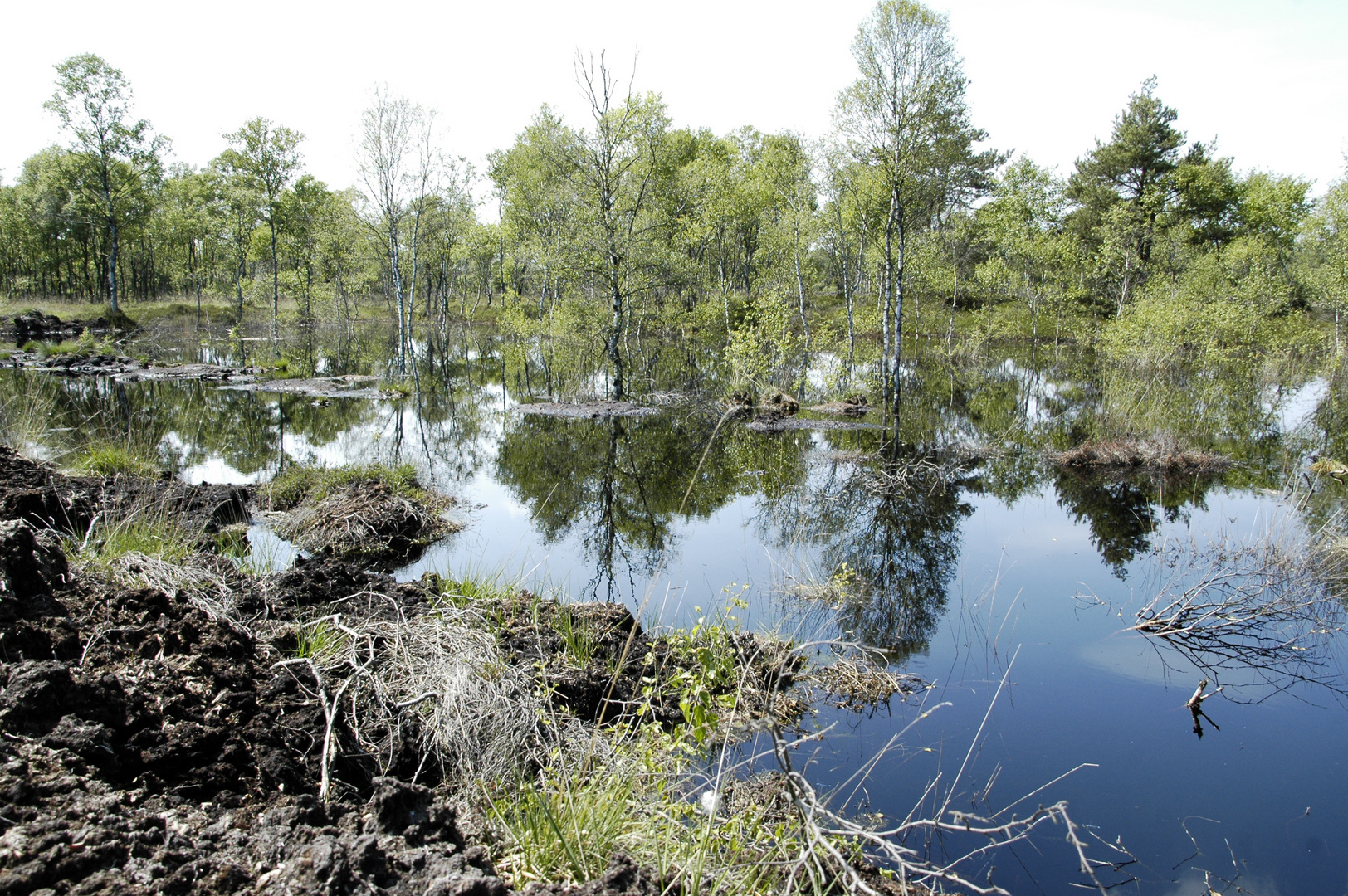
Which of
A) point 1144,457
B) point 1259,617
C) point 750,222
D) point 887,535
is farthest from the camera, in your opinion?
point 750,222

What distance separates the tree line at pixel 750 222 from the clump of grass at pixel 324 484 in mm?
14050

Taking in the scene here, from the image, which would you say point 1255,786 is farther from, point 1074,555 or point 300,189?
point 300,189

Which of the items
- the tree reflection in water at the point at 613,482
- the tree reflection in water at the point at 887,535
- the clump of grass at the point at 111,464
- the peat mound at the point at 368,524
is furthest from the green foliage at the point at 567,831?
the clump of grass at the point at 111,464

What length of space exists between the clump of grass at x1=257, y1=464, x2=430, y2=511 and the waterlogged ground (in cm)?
95

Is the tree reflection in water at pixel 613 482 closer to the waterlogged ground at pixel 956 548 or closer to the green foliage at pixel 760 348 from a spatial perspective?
the waterlogged ground at pixel 956 548

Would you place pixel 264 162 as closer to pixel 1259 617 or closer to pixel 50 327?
pixel 50 327

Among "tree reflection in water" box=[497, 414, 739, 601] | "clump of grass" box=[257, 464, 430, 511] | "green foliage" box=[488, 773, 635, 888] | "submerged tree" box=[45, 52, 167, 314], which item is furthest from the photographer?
"submerged tree" box=[45, 52, 167, 314]

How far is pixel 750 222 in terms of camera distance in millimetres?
45094

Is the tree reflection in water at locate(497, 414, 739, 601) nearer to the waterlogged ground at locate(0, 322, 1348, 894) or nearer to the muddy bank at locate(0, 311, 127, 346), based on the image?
the waterlogged ground at locate(0, 322, 1348, 894)

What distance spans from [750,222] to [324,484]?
3888 cm

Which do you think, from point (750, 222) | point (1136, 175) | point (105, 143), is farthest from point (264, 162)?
point (1136, 175)

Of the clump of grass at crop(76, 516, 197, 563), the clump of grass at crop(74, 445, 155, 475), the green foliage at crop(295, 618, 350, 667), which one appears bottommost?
the green foliage at crop(295, 618, 350, 667)

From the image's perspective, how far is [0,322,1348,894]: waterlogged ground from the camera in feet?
16.6

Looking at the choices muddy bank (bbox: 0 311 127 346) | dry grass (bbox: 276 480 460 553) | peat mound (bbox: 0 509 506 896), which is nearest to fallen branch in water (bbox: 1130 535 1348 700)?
peat mound (bbox: 0 509 506 896)
